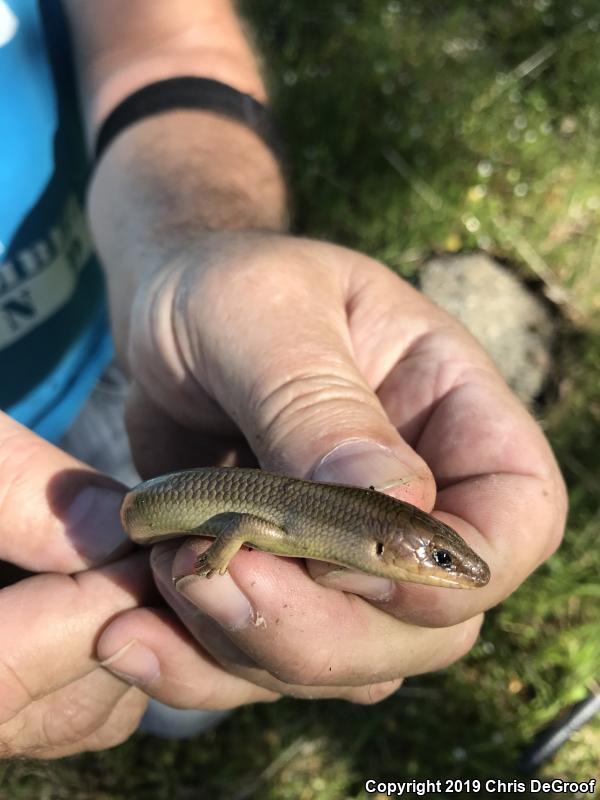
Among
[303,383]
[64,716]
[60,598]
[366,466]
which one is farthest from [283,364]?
[64,716]

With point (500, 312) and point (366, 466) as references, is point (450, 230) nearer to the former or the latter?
point (500, 312)

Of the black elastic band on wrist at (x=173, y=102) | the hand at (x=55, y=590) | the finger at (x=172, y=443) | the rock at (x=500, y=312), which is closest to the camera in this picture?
the hand at (x=55, y=590)

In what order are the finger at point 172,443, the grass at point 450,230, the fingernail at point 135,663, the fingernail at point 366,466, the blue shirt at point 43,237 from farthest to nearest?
the grass at point 450,230
the blue shirt at point 43,237
the finger at point 172,443
the fingernail at point 135,663
the fingernail at point 366,466

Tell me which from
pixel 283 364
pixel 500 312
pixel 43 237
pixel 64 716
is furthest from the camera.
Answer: pixel 500 312

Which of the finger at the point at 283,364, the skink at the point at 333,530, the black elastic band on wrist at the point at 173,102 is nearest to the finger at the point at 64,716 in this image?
the skink at the point at 333,530

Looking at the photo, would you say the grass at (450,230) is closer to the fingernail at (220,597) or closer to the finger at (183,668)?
the finger at (183,668)

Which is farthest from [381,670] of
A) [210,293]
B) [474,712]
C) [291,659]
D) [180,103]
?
[180,103]
